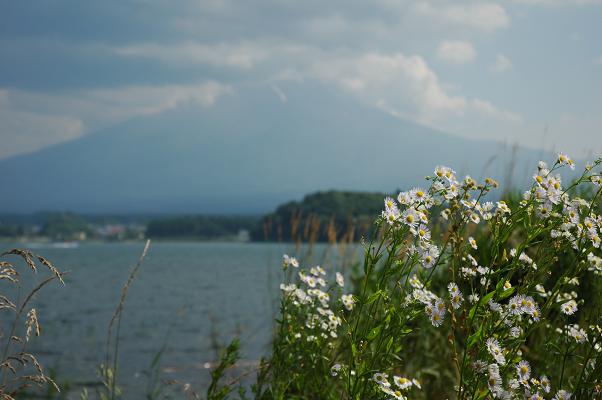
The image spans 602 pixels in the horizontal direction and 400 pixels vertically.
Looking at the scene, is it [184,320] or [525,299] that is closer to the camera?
[525,299]

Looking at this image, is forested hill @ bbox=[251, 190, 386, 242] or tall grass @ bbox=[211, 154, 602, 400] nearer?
tall grass @ bbox=[211, 154, 602, 400]

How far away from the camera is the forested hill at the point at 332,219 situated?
703cm

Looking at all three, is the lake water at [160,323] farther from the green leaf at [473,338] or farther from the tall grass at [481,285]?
the green leaf at [473,338]

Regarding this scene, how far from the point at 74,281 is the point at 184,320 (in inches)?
825

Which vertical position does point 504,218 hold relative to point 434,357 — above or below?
above

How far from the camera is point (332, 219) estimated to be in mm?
6832

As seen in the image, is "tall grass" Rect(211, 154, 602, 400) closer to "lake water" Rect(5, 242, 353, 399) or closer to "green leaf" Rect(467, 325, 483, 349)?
"green leaf" Rect(467, 325, 483, 349)

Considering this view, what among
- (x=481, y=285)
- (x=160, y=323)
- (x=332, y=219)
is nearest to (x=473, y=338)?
(x=481, y=285)

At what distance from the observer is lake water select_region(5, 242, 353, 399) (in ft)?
34.6

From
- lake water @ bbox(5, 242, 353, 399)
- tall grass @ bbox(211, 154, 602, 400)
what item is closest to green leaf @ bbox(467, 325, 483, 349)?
tall grass @ bbox(211, 154, 602, 400)

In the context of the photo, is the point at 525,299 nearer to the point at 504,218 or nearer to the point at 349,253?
the point at 504,218

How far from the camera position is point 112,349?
45.3 feet

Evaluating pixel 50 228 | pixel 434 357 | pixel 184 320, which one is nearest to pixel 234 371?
pixel 434 357

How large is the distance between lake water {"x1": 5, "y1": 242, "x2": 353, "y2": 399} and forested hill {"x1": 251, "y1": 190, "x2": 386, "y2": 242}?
0.30 metres
